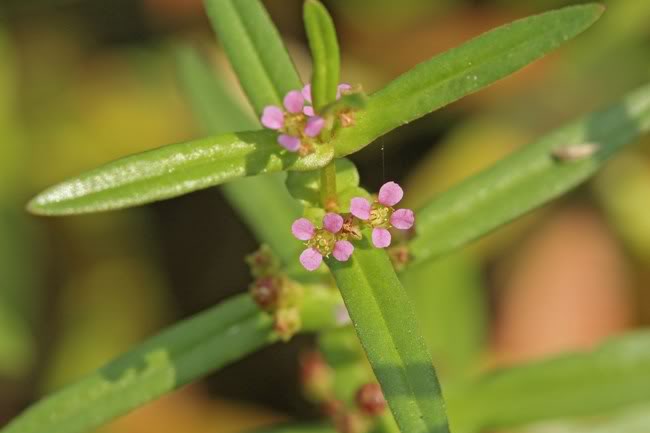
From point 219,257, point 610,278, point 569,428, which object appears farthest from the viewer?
point 219,257

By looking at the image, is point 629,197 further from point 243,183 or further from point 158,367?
point 158,367

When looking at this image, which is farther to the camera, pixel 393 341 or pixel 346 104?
pixel 393 341

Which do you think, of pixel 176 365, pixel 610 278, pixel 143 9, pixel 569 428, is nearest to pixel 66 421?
pixel 176 365

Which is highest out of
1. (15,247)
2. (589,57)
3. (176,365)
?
(589,57)

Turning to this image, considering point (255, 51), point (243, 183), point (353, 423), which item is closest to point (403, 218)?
point (255, 51)

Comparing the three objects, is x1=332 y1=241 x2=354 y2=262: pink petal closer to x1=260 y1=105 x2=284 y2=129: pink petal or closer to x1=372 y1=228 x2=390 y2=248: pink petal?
x1=372 y1=228 x2=390 y2=248: pink petal

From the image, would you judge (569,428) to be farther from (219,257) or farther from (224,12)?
(224,12)
